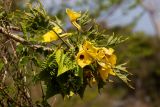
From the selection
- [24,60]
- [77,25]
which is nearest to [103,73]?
[77,25]

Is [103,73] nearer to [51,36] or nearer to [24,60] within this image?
[51,36]

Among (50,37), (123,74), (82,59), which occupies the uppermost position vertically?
(50,37)

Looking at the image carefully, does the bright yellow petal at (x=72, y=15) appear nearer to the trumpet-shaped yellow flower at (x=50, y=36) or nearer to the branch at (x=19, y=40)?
the trumpet-shaped yellow flower at (x=50, y=36)

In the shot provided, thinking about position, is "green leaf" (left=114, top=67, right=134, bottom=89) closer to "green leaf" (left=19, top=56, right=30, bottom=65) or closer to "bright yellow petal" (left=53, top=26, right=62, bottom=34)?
"bright yellow petal" (left=53, top=26, right=62, bottom=34)

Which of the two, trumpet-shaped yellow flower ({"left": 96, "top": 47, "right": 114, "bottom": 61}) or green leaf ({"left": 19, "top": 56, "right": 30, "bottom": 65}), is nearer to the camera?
trumpet-shaped yellow flower ({"left": 96, "top": 47, "right": 114, "bottom": 61})

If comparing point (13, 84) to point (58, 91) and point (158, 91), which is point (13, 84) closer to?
point (58, 91)

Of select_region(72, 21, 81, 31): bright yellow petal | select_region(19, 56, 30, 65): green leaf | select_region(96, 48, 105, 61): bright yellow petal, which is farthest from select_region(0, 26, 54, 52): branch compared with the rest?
select_region(96, 48, 105, 61): bright yellow petal

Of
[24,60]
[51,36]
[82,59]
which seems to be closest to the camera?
[82,59]
